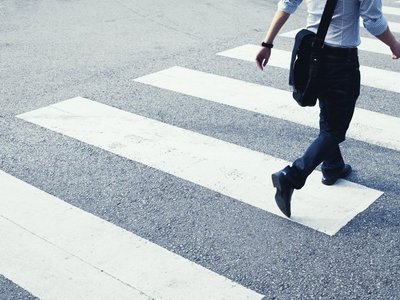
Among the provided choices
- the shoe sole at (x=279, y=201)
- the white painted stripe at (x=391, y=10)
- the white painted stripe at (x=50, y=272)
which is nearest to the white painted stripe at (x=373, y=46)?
the white painted stripe at (x=391, y=10)

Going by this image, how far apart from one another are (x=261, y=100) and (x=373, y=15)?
2.64m

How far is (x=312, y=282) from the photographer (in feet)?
11.5

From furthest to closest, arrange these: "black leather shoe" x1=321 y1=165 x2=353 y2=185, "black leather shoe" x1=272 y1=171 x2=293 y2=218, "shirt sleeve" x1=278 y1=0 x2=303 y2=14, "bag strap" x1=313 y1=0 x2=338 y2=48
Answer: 1. "black leather shoe" x1=321 y1=165 x2=353 y2=185
2. "black leather shoe" x1=272 y1=171 x2=293 y2=218
3. "shirt sleeve" x1=278 y1=0 x2=303 y2=14
4. "bag strap" x1=313 y1=0 x2=338 y2=48

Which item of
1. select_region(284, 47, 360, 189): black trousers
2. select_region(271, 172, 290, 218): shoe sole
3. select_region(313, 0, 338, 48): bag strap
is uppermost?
select_region(313, 0, 338, 48): bag strap

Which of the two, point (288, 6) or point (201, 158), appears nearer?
point (288, 6)

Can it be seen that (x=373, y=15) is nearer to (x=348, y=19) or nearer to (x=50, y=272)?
(x=348, y=19)

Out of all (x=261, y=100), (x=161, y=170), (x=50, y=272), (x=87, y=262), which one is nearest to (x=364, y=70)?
(x=261, y=100)

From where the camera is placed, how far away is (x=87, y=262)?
3676 millimetres

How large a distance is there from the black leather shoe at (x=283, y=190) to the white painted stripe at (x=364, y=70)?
3029mm

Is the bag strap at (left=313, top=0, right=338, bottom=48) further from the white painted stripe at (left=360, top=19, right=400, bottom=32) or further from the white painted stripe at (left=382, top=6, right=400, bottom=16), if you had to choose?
the white painted stripe at (left=382, top=6, right=400, bottom=16)

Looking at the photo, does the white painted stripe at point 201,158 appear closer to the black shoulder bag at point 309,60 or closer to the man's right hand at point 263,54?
the black shoulder bag at point 309,60

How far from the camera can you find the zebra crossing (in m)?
3.50

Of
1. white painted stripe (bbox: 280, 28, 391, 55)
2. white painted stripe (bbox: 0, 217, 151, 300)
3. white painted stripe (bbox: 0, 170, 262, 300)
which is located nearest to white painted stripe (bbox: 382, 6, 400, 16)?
white painted stripe (bbox: 280, 28, 391, 55)

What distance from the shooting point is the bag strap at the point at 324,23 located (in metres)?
3.67
